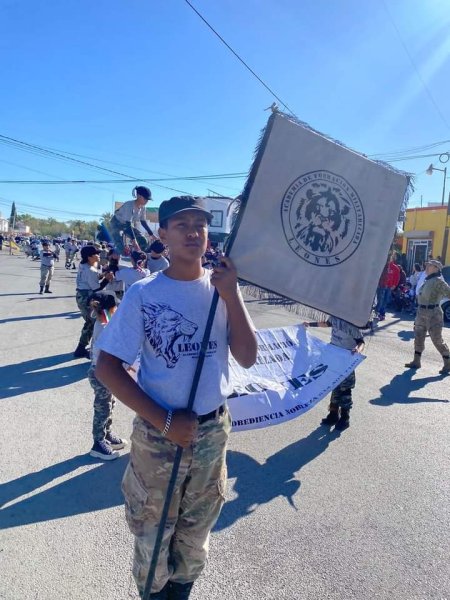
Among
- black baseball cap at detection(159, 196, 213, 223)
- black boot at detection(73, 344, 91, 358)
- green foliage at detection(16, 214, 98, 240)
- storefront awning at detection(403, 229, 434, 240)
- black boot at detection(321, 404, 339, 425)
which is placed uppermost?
green foliage at detection(16, 214, 98, 240)

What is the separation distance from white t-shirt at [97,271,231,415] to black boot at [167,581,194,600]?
922 millimetres

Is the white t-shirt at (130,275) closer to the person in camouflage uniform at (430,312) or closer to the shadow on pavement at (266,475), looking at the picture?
the shadow on pavement at (266,475)

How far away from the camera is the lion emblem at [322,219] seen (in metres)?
2.17

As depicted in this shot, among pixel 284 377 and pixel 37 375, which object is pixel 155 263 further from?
pixel 284 377

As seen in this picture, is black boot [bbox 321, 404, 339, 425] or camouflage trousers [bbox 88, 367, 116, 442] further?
black boot [bbox 321, 404, 339, 425]

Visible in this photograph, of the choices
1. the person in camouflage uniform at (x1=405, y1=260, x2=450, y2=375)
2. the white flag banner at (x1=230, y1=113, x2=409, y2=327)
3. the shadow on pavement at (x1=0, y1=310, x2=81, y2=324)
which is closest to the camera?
the white flag banner at (x1=230, y1=113, x2=409, y2=327)

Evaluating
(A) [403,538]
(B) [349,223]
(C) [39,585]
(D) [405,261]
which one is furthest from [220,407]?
(D) [405,261]

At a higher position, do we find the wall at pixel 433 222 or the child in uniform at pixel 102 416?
the wall at pixel 433 222

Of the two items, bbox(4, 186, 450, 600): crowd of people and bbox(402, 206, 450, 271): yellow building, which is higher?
bbox(402, 206, 450, 271): yellow building

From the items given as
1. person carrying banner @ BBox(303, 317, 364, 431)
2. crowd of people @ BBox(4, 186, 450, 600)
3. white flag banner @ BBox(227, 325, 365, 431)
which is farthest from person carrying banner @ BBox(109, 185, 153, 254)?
crowd of people @ BBox(4, 186, 450, 600)

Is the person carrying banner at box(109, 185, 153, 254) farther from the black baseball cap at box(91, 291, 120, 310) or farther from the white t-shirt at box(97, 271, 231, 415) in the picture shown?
the white t-shirt at box(97, 271, 231, 415)

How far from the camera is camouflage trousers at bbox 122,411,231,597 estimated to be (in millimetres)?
1860

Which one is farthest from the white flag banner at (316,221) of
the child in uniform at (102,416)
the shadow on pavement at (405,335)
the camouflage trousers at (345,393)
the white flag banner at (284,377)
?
the shadow on pavement at (405,335)

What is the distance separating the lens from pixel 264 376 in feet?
→ 14.7
